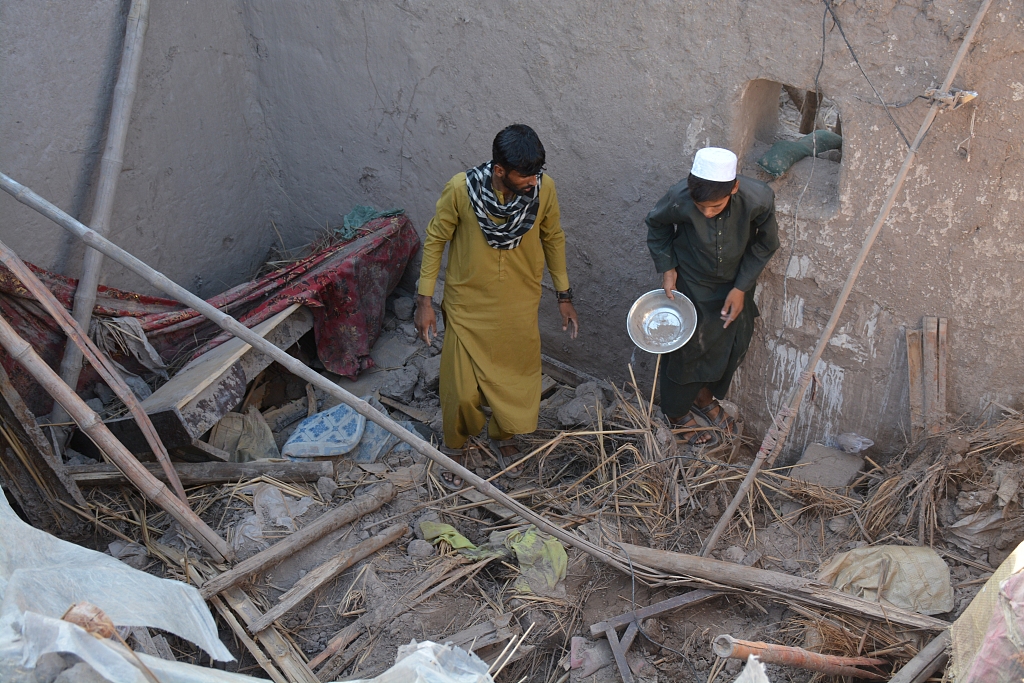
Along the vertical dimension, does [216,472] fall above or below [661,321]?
below

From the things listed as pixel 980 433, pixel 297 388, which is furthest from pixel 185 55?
pixel 980 433

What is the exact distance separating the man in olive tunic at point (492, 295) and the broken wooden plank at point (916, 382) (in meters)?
1.43

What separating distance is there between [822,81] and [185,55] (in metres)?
3.47

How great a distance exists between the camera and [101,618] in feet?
5.15

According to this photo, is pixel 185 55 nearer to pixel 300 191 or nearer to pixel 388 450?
Result: pixel 300 191

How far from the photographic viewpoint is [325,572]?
309cm

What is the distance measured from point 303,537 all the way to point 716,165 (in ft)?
6.96

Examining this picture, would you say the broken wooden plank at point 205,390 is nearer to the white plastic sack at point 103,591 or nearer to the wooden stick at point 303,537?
the wooden stick at point 303,537

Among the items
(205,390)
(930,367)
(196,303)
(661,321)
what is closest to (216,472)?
(205,390)

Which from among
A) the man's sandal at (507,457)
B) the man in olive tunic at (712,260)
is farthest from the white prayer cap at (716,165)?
the man's sandal at (507,457)

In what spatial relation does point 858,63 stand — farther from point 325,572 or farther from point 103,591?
point 103,591

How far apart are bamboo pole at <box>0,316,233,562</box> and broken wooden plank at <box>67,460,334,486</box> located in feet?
1.92

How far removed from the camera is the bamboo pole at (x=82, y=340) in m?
2.51

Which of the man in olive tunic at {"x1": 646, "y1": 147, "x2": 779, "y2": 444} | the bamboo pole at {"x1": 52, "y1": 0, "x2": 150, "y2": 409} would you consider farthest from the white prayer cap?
the bamboo pole at {"x1": 52, "y1": 0, "x2": 150, "y2": 409}
